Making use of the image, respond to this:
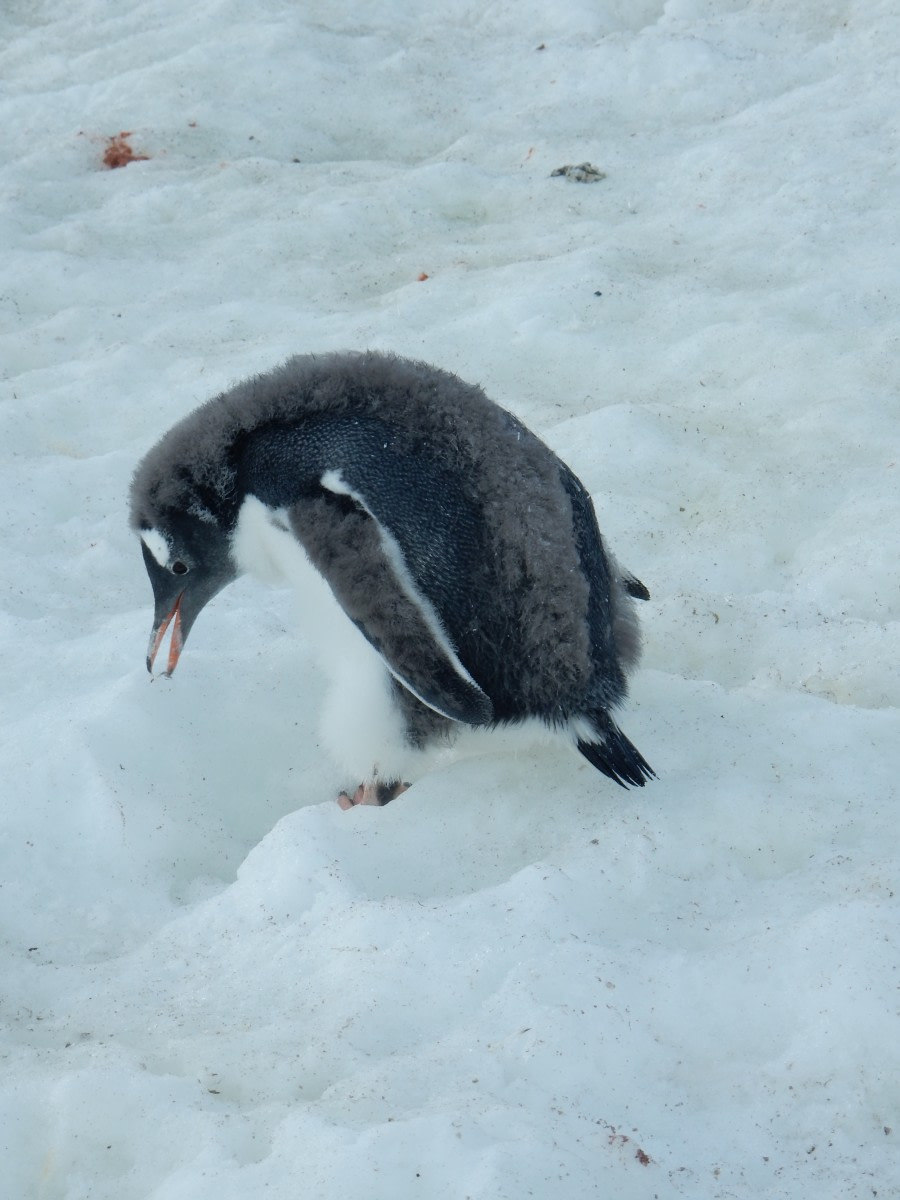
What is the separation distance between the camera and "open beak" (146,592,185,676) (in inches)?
104

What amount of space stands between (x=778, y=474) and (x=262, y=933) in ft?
6.08

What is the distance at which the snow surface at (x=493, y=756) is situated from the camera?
5.84 ft

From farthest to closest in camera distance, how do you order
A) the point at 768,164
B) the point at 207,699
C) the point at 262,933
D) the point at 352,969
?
the point at 768,164, the point at 207,699, the point at 262,933, the point at 352,969

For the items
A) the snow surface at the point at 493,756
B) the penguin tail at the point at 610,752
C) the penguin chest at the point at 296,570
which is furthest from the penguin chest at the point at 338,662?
the penguin tail at the point at 610,752

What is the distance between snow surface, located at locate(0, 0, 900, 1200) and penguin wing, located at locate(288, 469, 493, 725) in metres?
0.26

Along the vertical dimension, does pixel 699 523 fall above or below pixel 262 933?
below

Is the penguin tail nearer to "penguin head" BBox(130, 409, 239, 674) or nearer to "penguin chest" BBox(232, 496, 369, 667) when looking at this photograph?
"penguin chest" BBox(232, 496, 369, 667)

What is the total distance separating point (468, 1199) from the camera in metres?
1.57

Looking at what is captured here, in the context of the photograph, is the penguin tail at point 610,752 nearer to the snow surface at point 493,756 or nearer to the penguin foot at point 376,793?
the snow surface at point 493,756

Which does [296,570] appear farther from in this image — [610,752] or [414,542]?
[610,752]

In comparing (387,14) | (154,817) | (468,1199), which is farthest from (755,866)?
(387,14)

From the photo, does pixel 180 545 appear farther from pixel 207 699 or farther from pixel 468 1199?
pixel 468 1199

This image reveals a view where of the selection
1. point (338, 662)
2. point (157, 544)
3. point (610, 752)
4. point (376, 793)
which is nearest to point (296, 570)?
point (338, 662)

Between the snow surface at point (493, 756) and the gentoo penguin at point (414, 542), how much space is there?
175mm
